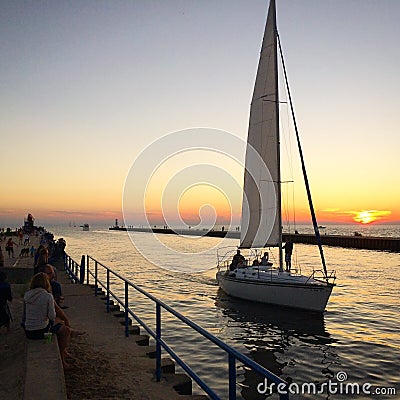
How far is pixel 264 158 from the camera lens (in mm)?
24344

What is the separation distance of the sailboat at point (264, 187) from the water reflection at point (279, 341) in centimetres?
117

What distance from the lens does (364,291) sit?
2780 cm

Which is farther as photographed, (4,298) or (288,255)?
(288,255)

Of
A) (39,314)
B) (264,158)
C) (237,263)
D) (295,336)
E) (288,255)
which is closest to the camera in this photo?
(39,314)

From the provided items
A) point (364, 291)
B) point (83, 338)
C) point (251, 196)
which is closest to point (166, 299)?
point (251, 196)

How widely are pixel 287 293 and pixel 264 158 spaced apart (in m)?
8.06

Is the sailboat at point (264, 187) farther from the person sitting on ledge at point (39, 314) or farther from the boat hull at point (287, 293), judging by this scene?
the person sitting on ledge at point (39, 314)

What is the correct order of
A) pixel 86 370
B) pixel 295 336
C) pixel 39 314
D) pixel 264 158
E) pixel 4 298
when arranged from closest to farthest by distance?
pixel 39 314 < pixel 86 370 < pixel 4 298 < pixel 295 336 < pixel 264 158

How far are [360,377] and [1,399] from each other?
9287mm

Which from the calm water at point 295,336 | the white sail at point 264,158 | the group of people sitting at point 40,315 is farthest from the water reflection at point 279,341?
the group of people sitting at point 40,315

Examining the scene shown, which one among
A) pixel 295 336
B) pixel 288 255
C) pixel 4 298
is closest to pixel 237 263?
pixel 288 255

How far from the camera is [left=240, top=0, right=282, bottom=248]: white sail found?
2367 centimetres

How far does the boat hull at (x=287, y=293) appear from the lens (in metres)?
18.9

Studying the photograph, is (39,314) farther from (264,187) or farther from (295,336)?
(264,187)
